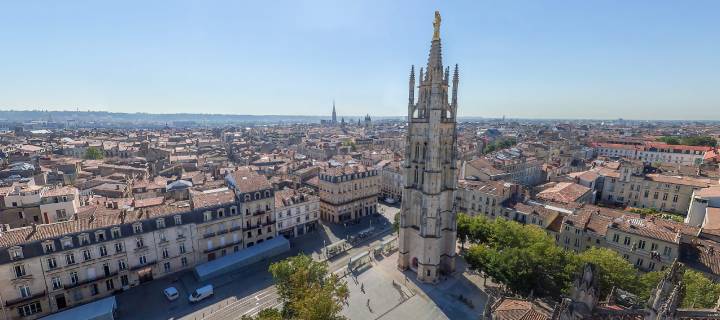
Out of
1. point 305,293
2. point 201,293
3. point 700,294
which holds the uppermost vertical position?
point 700,294

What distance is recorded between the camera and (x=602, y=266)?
38094 mm

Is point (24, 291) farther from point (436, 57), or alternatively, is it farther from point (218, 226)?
point (436, 57)

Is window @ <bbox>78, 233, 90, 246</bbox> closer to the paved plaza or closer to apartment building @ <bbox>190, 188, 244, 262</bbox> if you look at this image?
the paved plaza

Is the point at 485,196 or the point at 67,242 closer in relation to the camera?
the point at 67,242

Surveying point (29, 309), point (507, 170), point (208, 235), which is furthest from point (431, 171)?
point (507, 170)

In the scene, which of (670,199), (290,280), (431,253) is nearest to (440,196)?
(431,253)

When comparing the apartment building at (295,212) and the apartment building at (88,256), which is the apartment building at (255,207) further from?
the apartment building at (88,256)

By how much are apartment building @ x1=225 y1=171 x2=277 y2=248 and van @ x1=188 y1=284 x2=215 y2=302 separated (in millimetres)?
13791

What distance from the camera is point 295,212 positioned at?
69.0 metres

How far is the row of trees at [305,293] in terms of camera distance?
3212 centimetres

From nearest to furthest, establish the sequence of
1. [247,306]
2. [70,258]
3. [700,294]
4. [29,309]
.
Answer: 1. [700,294]
2. [29,309]
3. [70,258]
4. [247,306]

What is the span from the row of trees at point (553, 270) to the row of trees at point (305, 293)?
69.7ft

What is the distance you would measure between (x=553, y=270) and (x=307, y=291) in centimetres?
3141

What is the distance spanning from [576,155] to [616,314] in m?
152
